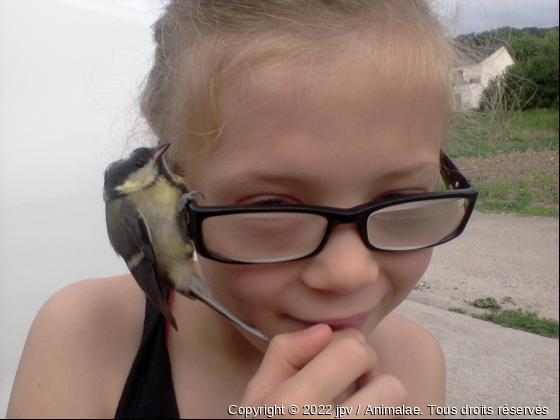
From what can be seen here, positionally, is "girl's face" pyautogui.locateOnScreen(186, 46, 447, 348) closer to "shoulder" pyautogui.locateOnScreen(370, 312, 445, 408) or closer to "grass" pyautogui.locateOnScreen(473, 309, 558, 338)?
"shoulder" pyautogui.locateOnScreen(370, 312, 445, 408)

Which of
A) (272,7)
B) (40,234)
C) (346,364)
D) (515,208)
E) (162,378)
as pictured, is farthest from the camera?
(515,208)

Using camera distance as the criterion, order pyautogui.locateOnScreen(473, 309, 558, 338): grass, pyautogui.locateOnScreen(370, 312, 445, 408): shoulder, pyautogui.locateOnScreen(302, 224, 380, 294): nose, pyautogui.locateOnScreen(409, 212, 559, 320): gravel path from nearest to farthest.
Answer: pyautogui.locateOnScreen(302, 224, 380, 294): nose → pyautogui.locateOnScreen(370, 312, 445, 408): shoulder → pyautogui.locateOnScreen(473, 309, 558, 338): grass → pyautogui.locateOnScreen(409, 212, 559, 320): gravel path

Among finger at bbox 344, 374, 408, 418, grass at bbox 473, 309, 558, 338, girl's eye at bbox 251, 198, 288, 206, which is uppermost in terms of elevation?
girl's eye at bbox 251, 198, 288, 206

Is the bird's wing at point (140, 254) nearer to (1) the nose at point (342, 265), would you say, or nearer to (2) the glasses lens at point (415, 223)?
(1) the nose at point (342, 265)

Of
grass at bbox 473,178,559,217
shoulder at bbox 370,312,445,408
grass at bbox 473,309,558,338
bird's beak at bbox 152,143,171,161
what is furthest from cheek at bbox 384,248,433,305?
grass at bbox 473,178,559,217

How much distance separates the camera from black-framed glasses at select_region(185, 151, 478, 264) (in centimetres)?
67

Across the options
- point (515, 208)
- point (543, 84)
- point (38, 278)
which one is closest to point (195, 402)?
point (38, 278)

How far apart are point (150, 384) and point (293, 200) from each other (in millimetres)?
522

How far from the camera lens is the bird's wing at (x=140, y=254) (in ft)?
2.60

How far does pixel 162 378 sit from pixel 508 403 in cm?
90

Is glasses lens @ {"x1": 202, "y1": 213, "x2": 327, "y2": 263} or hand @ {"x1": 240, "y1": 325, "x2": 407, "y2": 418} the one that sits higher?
glasses lens @ {"x1": 202, "y1": 213, "x2": 327, "y2": 263}

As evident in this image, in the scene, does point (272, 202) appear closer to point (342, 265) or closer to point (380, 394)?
point (342, 265)

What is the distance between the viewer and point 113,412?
801 millimetres

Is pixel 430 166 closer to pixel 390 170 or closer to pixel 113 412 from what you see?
pixel 390 170
